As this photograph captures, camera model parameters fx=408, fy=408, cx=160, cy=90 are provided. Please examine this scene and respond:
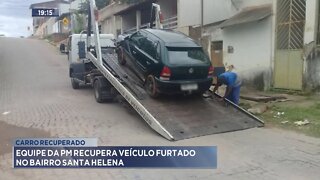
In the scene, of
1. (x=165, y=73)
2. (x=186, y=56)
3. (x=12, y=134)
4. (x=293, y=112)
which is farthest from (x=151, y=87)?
(x=293, y=112)

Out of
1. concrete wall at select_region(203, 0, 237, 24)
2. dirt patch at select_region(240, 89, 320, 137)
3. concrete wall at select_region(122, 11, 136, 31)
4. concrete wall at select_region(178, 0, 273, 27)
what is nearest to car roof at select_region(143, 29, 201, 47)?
dirt patch at select_region(240, 89, 320, 137)

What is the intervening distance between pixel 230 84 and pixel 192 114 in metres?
1.66

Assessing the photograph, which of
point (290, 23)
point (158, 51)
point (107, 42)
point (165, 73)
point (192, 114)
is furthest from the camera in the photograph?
point (107, 42)

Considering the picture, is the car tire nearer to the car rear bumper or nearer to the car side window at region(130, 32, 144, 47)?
the car side window at region(130, 32, 144, 47)

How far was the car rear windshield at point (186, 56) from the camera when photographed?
32.7 ft

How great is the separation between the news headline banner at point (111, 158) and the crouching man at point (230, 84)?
11.9 ft

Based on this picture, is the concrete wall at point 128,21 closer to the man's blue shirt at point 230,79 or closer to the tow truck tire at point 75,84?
the tow truck tire at point 75,84

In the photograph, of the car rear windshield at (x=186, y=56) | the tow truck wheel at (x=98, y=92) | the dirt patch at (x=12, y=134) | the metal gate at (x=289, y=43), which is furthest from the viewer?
the metal gate at (x=289, y=43)

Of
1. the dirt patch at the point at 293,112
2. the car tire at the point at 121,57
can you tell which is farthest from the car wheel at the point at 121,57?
the dirt patch at the point at 293,112

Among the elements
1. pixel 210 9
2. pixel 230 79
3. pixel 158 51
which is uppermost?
pixel 210 9

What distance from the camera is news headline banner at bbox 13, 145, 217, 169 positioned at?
21.2ft

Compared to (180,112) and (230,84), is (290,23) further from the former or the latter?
→ (180,112)

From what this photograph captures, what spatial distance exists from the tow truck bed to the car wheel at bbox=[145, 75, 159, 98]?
0.12 metres

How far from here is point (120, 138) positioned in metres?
8.58
